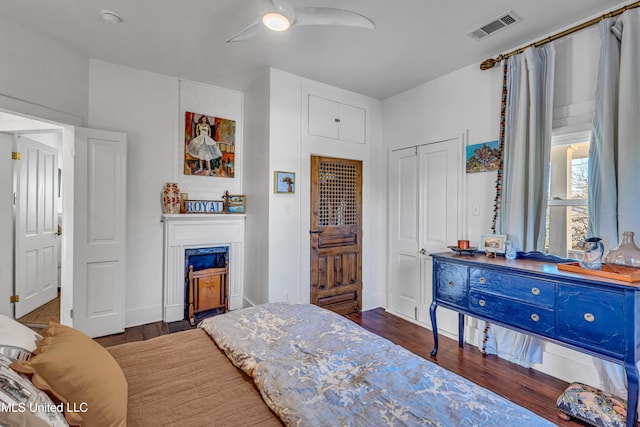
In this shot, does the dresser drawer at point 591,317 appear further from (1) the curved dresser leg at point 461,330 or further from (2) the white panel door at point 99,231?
(2) the white panel door at point 99,231

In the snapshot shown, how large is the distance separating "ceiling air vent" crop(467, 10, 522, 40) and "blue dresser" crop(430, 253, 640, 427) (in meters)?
1.91

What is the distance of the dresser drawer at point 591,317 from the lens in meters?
1.67

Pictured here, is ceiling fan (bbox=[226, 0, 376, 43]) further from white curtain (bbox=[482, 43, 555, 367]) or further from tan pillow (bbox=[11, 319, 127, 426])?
tan pillow (bbox=[11, 319, 127, 426])

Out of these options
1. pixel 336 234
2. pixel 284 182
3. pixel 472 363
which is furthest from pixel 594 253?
pixel 284 182

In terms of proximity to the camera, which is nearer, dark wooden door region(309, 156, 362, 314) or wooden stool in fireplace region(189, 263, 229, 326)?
wooden stool in fireplace region(189, 263, 229, 326)

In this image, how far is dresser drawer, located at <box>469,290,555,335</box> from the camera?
1.97 m

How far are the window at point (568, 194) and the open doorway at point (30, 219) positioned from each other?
15.0 feet

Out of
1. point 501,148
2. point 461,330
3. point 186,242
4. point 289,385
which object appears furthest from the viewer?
point 186,242

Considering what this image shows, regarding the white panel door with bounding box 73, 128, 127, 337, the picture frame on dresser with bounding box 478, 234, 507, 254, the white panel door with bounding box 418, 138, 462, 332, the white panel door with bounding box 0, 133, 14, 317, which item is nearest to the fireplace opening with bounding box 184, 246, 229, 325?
the white panel door with bounding box 73, 128, 127, 337

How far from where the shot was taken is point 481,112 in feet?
9.68

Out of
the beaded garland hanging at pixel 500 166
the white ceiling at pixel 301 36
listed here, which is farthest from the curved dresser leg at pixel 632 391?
the white ceiling at pixel 301 36

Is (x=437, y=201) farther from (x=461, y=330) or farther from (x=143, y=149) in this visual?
(x=143, y=149)

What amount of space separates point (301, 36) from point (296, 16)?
2.83ft

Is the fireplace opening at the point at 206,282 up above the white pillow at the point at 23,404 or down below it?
below
